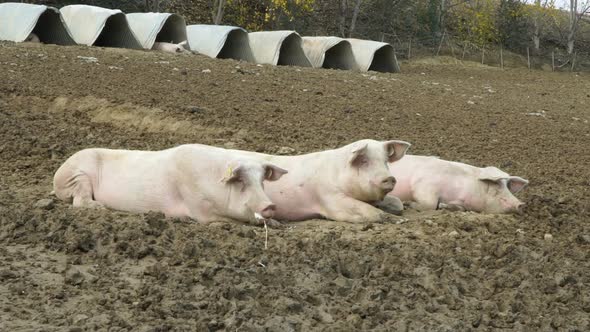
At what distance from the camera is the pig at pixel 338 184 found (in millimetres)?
5949

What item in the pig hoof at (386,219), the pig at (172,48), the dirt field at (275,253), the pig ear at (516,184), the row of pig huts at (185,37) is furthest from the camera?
the pig at (172,48)

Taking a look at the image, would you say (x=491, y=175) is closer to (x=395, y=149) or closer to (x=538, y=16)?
(x=395, y=149)

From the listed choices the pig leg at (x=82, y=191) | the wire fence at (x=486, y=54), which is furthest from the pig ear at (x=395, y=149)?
the wire fence at (x=486, y=54)

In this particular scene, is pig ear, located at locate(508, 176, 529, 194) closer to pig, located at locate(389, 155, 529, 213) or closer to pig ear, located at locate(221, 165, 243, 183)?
pig, located at locate(389, 155, 529, 213)

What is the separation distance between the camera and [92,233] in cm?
489

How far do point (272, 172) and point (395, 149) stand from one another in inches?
38.2

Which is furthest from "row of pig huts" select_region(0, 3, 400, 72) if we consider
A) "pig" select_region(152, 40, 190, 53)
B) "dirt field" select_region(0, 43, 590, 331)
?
"dirt field" select_region(0, 43, 590, 331)

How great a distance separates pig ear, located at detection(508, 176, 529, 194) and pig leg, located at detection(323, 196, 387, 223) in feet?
4.47

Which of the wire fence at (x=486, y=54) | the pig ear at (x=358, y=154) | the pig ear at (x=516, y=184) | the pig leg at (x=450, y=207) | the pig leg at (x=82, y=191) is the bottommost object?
the wire fence at (x=486, y=54)

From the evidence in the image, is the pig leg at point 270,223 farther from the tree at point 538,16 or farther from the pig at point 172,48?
the tree at point 538,16

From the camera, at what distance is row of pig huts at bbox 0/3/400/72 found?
1772cm

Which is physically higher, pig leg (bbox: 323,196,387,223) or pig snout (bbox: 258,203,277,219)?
pig snout (bbox: 258,203,277,219)

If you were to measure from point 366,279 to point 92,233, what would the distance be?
159 centimetres

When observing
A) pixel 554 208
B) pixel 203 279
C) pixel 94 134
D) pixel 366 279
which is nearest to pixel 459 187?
pixel 554 208
